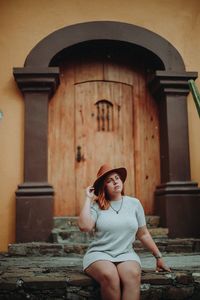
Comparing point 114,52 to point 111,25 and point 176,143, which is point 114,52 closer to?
point 111,25

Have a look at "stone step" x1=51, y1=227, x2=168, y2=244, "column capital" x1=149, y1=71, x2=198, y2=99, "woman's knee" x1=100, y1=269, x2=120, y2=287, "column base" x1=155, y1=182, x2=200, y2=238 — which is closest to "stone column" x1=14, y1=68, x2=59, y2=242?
"stone step" x1=51, y1=227, x2=168, y2=244

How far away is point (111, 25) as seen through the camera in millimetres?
6273

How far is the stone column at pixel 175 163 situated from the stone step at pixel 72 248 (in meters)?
0.41

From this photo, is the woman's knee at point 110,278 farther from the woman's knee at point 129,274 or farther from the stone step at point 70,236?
the stone step at point 70,236

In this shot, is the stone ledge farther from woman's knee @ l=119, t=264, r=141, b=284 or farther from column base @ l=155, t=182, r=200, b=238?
column base @ l=155, t=182, r=200, b=238

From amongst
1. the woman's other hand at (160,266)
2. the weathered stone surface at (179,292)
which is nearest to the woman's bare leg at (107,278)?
the woman's other hand at (160,266)

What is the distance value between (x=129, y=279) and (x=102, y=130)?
11.4ft

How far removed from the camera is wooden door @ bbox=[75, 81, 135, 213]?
6309 millimetres

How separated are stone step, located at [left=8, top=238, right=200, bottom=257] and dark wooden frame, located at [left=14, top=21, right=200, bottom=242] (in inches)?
14.3

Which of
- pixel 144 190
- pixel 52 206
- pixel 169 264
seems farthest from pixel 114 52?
pixel 169 264

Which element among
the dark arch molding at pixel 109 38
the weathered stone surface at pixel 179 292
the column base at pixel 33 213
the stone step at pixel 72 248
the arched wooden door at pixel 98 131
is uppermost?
the dark arch molding at pixel 109 38

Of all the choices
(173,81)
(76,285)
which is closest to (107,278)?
(76,285)

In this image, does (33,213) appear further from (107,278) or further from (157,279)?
(107,278)

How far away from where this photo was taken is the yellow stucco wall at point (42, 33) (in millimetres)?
5872
